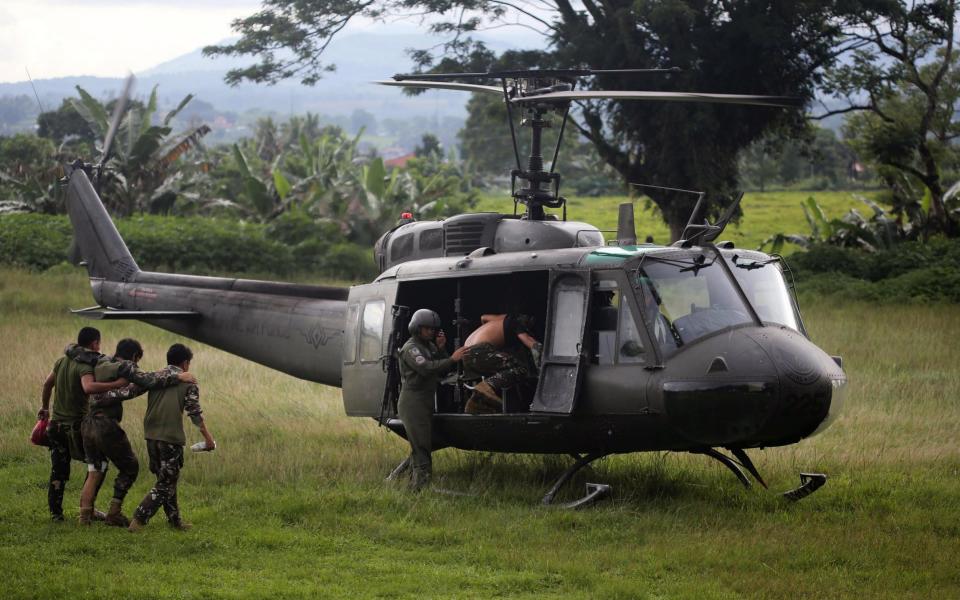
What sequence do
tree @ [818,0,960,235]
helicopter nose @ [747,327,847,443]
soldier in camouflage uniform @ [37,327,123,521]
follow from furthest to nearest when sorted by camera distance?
tree @ [818,0,960,235]
soldier in camouflage uniform @ [37,327,123,521]
helicopter nose @ [747,327,847,443]

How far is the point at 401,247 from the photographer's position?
1324 cm

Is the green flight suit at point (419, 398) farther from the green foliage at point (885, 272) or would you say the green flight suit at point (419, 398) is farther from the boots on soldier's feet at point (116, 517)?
the green foliage at point (885, 272)

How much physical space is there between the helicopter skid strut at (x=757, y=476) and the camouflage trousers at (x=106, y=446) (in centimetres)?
489

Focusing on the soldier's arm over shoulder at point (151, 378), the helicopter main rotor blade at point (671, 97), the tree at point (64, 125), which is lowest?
the soldier's arm over shoulder at point (151, 378)

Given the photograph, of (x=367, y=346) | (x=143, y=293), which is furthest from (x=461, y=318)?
(x=143, y=293)

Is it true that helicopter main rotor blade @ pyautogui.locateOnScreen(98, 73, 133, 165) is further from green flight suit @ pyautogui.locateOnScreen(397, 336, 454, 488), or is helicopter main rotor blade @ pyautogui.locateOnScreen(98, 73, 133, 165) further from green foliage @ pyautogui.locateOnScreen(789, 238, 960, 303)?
green foliage @ pyautogui.locateOnScreen(789, 238, 960, 303)

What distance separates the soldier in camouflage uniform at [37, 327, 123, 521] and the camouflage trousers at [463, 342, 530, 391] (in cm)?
309

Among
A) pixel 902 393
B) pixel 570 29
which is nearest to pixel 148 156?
pixel 570 29

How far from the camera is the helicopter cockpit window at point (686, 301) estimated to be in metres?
10.4

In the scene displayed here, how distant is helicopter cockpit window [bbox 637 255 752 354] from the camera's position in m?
10.4

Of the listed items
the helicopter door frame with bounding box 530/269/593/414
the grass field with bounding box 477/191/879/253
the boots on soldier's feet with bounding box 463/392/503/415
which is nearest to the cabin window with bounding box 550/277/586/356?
the helicopter door frame with bounding box 530/269/593/414

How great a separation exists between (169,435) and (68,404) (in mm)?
1050

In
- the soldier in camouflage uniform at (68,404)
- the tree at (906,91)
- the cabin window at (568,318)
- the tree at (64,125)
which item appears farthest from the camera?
the tree at (64,125)

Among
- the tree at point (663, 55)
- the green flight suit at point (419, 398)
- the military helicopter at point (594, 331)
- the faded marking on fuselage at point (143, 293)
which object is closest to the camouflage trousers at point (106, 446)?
the green flight suit at point (419, 398)
